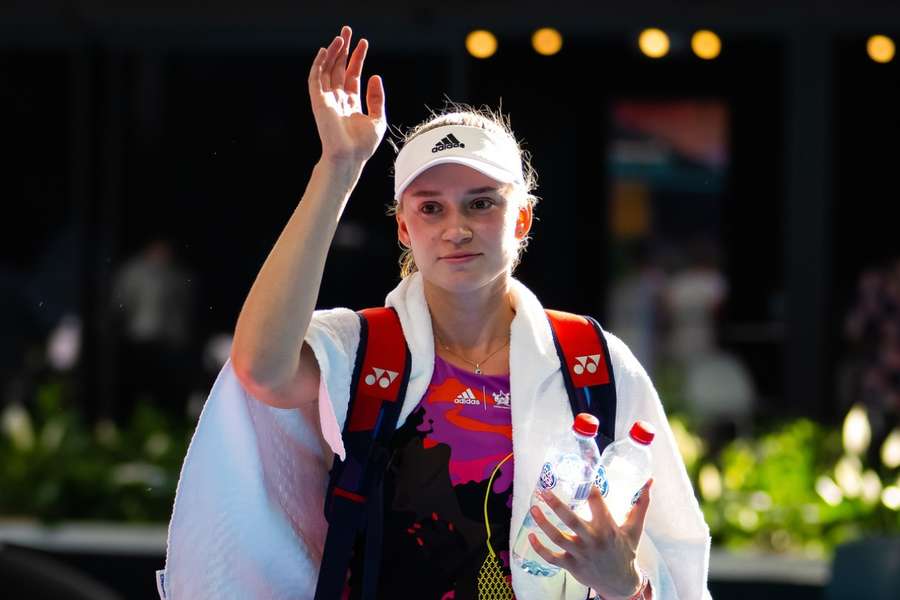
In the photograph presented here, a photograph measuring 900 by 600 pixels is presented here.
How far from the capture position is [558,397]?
9.43 feet

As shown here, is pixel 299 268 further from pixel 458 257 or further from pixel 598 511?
pixel 598 511

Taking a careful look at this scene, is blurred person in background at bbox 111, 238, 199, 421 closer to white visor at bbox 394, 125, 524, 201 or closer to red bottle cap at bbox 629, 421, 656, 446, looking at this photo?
white visor at bbox 394, 125, 524, 201

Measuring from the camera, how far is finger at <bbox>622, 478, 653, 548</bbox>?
262 centimetres

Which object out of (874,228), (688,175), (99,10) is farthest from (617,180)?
(99,10)

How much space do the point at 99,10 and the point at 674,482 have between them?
23.8 ft

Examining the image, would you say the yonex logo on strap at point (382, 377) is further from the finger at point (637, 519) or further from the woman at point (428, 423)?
the finger at point (637, 519)

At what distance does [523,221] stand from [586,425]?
56 centimetres

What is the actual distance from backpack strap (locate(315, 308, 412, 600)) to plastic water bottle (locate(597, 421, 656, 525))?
1.33ft

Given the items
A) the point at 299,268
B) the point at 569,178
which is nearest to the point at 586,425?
the point at 299,268

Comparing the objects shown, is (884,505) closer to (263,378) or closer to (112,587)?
(112,587)

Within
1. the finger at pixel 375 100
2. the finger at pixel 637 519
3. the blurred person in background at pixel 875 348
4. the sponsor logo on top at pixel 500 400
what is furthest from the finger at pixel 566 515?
the blurred person in background at pixel 875 348

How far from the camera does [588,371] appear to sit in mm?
2895

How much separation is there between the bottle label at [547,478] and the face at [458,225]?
0.39 meters

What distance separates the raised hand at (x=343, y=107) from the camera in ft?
8.70
